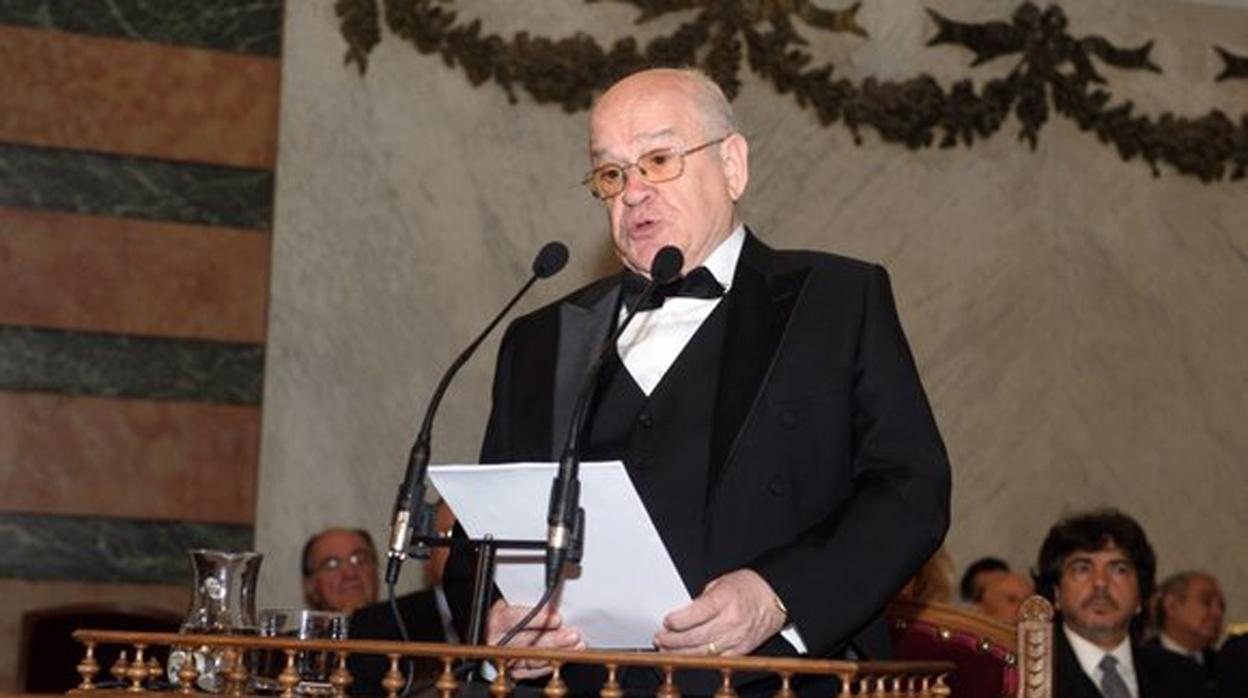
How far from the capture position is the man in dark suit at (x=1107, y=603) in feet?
23.1

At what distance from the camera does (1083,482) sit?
1024cm

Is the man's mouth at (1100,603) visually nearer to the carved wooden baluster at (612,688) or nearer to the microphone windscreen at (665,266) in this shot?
the microphone windscreen at (665,266)

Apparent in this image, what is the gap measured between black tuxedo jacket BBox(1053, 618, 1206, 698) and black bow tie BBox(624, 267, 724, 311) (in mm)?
3122

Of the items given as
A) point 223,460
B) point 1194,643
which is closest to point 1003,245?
point 1194,643

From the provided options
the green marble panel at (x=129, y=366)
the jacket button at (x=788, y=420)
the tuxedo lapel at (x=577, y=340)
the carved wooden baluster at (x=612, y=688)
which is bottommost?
the carved wooden baluster at (x=612, y=688)

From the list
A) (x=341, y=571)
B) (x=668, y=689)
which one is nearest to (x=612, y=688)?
(x=668, y=689)

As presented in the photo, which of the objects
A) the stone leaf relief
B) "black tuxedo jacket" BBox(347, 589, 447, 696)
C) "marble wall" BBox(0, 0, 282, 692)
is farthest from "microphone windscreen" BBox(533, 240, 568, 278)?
the stone leaf relief

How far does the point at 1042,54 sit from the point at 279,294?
142 inches

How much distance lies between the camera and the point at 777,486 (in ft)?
11.7

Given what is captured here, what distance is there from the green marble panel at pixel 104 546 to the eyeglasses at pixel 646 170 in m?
4.93

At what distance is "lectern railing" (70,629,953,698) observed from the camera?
283cm

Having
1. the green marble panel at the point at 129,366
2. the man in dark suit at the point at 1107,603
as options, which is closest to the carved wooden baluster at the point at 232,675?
the man in dark suit at the point at 1107,603

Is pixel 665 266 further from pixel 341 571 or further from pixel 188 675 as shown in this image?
pixel 341 571

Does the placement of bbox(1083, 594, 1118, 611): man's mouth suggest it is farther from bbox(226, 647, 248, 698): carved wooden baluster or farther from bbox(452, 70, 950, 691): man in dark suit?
bbox(226, 647, 248, 698): carved wooden baluster
